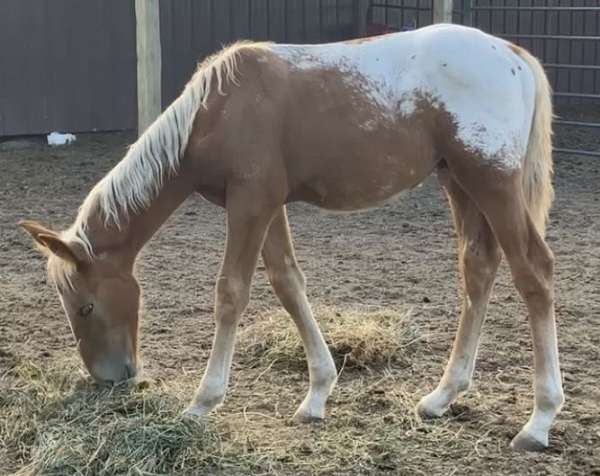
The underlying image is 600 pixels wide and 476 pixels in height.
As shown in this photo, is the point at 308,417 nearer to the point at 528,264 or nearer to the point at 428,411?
the point at 428,411

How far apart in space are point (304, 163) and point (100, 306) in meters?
0.88

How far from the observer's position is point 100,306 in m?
3.16

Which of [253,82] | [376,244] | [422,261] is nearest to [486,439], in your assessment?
[253,82]

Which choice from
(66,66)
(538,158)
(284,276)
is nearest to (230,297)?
(284,276)

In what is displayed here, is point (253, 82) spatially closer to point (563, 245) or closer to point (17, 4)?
point (563, 245)

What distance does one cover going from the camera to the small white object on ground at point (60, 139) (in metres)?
10.7

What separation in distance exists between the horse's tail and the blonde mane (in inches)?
43.8

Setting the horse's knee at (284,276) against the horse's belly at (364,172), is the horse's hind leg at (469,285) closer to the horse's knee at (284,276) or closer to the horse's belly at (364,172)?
the horse's belly at (364,172)

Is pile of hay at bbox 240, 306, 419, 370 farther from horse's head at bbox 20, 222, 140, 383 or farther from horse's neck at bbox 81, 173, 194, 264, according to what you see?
horse's neck at bbox 81, 173, 194, 264

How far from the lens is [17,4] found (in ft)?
35.1

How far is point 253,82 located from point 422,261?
2.84 m

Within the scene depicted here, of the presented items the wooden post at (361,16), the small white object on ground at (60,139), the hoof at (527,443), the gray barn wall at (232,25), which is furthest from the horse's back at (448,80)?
the wooden post at (361,16)

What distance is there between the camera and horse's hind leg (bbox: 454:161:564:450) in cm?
309

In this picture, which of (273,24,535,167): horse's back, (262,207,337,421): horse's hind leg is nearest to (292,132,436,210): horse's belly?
(273,24,535,167): horse's back
